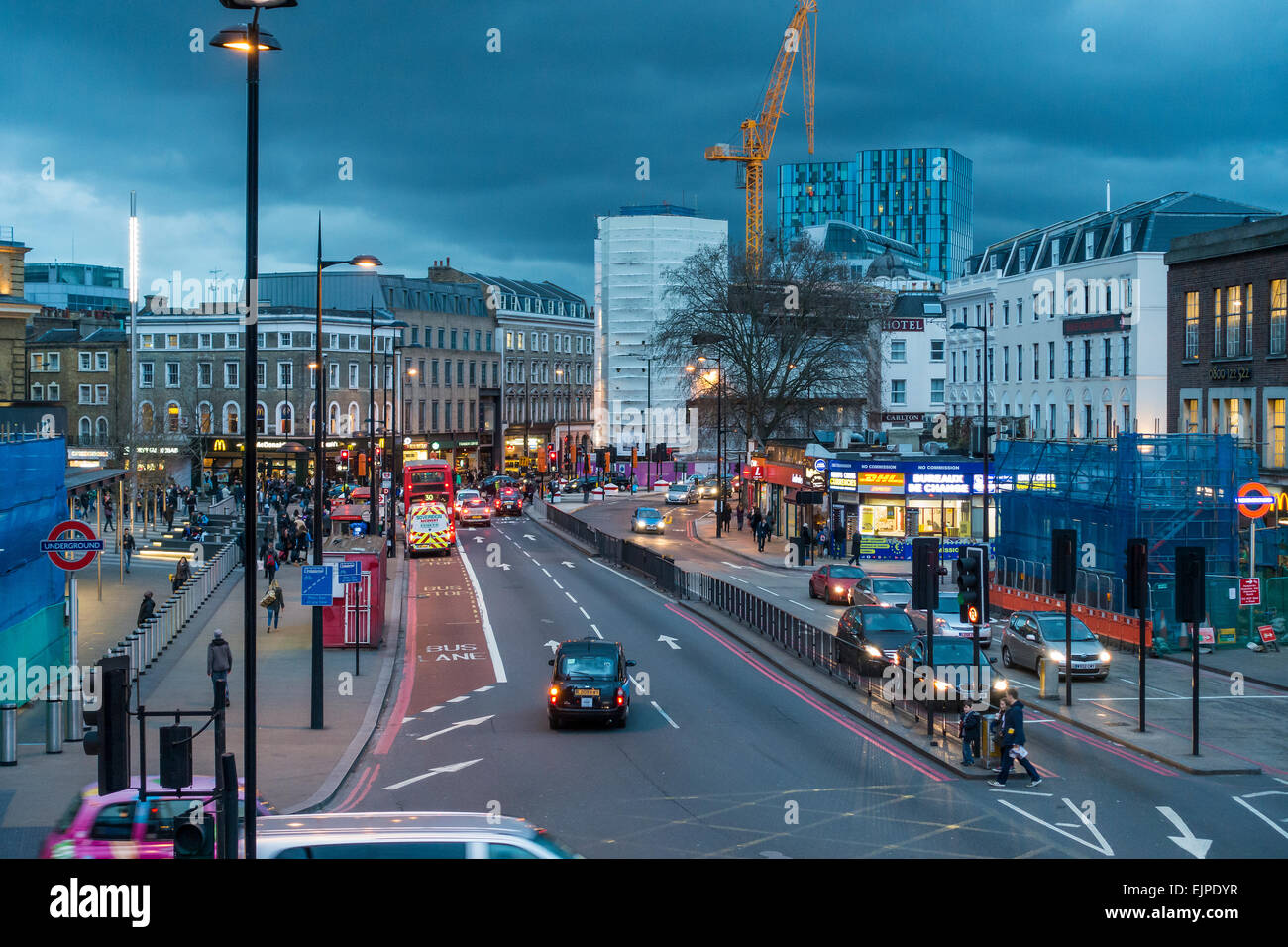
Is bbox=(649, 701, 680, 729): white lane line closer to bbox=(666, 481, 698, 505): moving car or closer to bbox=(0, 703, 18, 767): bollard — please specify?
bbox=(0, 703, 18, 767): bollard

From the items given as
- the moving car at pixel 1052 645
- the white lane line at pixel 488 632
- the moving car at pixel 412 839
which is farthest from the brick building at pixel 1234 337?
the moving car at pixel 412 839

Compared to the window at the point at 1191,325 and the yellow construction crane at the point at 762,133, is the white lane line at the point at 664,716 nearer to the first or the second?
the window at the point at 1191,325

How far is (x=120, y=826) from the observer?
11438 millimetres

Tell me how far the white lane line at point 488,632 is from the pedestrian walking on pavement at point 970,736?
11215 mm

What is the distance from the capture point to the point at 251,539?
1323cm

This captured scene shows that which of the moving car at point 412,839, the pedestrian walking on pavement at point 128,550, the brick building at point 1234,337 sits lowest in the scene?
the pedestrian walking on pavement at point 128,550

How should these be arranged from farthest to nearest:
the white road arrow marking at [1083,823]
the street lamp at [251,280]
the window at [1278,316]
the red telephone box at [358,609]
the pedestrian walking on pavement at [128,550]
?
the pedestrian walking on pavement at [128,550] < the window at [1278,316] < the red telephone box at [358,609] < the white road arrow marking at [1083,823] < the street lamp at [251,280]

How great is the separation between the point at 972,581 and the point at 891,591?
14657mm

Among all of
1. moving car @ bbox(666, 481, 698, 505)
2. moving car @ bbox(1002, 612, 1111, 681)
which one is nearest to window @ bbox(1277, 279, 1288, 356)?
moving car @ bbox(1002, 612, 1111, 681)

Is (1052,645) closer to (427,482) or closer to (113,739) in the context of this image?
(113,739)

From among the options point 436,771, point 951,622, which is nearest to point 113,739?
point 436,771

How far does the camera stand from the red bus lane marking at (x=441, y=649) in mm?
26641

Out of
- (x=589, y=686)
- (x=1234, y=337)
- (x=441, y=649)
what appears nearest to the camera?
(x=589, y=686)
